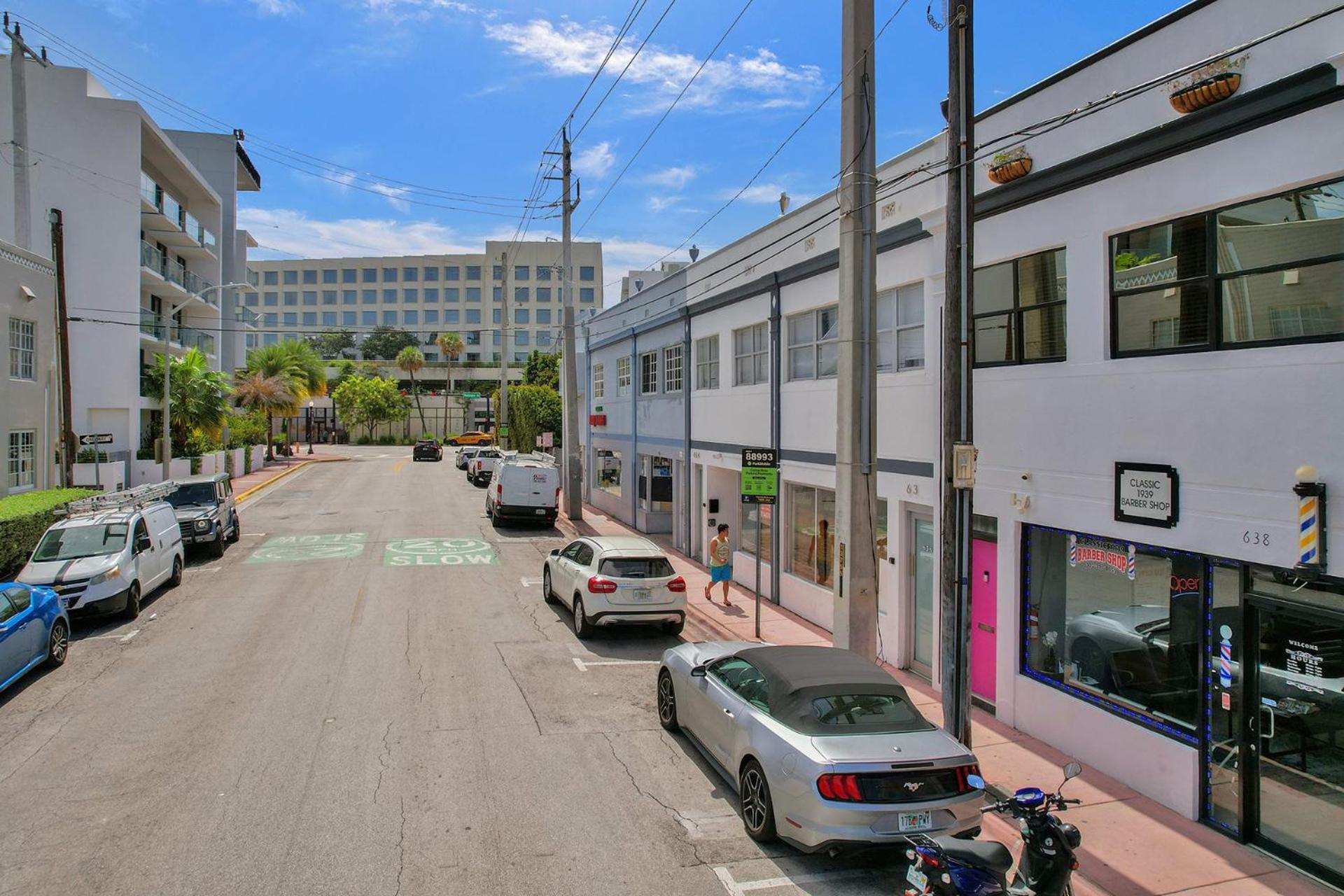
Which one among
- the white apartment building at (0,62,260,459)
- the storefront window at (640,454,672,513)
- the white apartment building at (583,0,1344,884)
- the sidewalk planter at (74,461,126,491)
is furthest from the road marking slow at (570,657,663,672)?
the white apartment building at (0,62,260,459)

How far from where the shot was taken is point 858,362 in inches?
392

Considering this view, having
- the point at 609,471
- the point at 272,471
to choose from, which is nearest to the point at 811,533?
the point at 609,471

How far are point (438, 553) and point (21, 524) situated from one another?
28.9ft

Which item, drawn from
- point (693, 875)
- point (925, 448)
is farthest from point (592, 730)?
point (925, 448)

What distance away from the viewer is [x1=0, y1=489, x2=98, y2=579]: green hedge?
54.7 feet

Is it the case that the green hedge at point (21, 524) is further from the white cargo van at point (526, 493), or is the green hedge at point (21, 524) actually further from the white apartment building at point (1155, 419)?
the white apartment building at point (1155, 419)

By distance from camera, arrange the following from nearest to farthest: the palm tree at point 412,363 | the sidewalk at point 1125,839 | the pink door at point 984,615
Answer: the sidewalk at point 1125,839 → the pink door at point 984,615 → the palm tree at point 412,363

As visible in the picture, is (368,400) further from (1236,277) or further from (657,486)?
(1236,277)

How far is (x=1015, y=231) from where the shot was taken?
32.4ft

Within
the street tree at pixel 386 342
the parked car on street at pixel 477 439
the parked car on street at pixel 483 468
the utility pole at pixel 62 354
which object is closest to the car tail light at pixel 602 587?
the utility pole at pixel 62 354

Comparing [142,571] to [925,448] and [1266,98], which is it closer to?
[925,448]

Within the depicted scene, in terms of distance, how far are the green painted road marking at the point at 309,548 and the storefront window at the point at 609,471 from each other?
30.8 ft

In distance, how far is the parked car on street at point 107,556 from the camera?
13.6m

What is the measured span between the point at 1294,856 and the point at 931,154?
8.95 m
